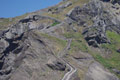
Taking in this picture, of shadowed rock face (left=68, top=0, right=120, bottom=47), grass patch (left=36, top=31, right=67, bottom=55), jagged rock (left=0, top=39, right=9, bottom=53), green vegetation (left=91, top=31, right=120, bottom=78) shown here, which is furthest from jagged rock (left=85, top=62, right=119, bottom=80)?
jagged rock (left=0, top=39, right=9, bottom=53)

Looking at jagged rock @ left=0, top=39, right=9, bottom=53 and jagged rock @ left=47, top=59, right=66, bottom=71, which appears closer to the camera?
jagged rock @ left=47, top=59, right=66, bottom=71

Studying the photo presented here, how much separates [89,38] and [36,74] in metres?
27.7

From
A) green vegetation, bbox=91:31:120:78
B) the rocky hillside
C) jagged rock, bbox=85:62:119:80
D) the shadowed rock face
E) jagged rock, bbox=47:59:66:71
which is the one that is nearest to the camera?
jagged rock, bbox=47:59:66:71

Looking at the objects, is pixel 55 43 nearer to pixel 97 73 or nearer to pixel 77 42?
pixel 77 42

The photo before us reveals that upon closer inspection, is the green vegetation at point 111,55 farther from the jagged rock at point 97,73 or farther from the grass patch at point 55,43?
the grass patch at point 55,43

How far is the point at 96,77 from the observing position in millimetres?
66688

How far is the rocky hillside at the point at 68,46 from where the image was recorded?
63.8 meters

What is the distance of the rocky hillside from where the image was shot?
63.8 metres

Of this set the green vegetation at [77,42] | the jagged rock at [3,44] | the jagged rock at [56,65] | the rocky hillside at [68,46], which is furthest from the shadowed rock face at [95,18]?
the jagged rock at [3,44]

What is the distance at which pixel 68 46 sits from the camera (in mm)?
75875

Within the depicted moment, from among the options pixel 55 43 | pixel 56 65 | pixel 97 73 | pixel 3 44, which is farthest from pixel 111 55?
pixel 3 44

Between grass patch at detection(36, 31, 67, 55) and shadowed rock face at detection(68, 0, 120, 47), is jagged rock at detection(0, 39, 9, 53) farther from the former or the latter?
shadowed rock face at detection(68, 0, 120, 47)

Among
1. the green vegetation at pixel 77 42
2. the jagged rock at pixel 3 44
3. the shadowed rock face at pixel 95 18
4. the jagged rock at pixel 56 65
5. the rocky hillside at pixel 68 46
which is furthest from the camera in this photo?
the shadowed rock face at pixel 95 18

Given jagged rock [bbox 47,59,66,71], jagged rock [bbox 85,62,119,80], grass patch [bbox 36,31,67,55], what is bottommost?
jagged rock [bbox 85,62,119,80]
